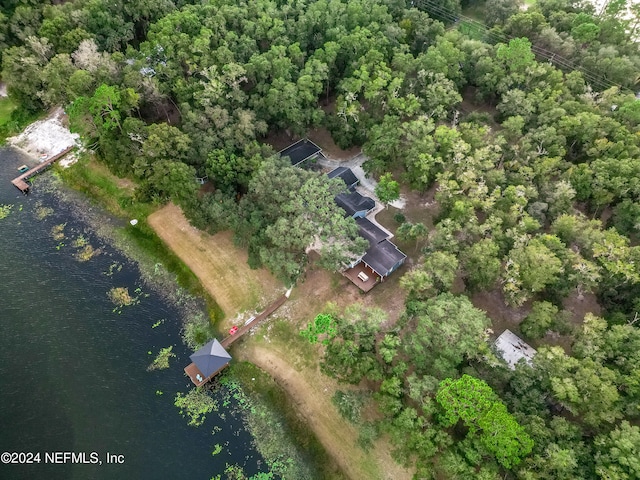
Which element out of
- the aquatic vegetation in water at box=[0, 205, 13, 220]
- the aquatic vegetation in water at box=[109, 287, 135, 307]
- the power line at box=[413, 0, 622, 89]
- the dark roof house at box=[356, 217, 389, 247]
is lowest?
the aquatic vegetation in water at box=[0, 205, 13, 220]

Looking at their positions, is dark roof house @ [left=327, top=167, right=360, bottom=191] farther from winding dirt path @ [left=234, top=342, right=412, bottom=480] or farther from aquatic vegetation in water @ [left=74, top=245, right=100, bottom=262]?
aquatic vegetation in water @ [left=74, top=245, right=100, bottom=262]

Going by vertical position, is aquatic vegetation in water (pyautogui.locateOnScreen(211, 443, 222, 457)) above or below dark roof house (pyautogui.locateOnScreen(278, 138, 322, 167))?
below

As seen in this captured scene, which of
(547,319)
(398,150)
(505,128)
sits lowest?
(547,319)

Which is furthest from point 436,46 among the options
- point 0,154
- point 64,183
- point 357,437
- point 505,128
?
point 0,154

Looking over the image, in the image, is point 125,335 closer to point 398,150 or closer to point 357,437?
point 357,437

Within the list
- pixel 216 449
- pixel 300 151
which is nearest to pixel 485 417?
pixel 216 449

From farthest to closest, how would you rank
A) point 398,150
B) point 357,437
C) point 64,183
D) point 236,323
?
point 64,183 → point 398,150 → point 236,323 → point 357,437

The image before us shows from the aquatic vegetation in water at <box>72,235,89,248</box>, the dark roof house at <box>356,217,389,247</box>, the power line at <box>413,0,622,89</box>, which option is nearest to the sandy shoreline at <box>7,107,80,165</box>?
the aquatic vegetation in water at <box>72,235,89,248</box>

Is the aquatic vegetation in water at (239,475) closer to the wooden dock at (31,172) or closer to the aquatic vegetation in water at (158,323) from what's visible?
the aquatic vegetation in water at (158,323)
